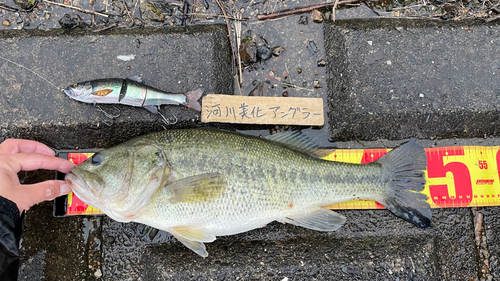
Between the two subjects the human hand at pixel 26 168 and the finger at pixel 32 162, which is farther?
the finger at pixel 32 162

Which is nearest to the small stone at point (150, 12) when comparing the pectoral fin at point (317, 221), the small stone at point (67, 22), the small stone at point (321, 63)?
the small stone at point (67, 22)

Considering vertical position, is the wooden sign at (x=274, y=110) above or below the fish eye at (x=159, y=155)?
above

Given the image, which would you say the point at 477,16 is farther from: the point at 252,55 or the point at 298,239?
the point at 298,239

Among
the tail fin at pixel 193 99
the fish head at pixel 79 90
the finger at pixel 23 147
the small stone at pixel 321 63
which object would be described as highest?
the small stone at pixel 321 63

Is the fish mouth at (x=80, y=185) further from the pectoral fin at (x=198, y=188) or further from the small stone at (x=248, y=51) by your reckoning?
the small stone at (x=248, y=51)

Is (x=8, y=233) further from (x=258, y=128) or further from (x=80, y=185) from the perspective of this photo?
(x=258, y=128)

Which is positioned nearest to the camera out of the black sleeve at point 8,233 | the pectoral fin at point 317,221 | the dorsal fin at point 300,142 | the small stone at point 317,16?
the black sleeve at point 8,233

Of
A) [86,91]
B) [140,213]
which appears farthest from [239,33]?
[140,213]

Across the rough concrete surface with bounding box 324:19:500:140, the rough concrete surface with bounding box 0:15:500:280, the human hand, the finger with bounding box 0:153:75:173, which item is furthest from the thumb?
the rough concrete surface with bounding box 324:19:500:140
